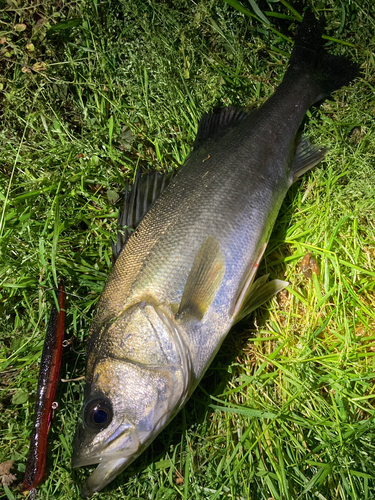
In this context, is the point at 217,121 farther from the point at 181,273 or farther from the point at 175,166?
the point at 181,273

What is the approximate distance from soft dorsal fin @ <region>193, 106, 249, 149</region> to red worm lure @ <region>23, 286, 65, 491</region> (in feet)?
4.93

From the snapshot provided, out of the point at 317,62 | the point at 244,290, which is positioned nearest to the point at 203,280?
the point at 244,290

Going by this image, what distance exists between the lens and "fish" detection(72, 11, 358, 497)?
199cm

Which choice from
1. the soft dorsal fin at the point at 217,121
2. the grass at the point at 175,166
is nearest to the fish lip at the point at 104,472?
the grass at the point at 175,166

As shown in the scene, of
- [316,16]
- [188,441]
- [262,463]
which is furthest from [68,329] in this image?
[316,16]

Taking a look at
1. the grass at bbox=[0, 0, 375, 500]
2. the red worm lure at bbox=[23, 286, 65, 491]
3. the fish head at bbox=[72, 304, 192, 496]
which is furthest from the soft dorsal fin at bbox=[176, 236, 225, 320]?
the red worm lure at bbox=[23, 286, 65, 491]

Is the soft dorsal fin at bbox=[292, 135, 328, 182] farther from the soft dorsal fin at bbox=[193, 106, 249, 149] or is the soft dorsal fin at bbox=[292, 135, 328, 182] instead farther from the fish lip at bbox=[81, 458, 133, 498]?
the fish lip at bbox=[81, 458, 133, 498]

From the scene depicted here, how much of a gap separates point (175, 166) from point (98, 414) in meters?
1.87

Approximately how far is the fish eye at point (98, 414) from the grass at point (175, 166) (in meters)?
0.59

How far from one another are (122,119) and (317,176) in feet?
5.23

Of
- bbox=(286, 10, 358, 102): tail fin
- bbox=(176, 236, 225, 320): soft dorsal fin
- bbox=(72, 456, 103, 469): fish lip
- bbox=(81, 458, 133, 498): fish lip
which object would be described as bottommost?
bbox=(81, 458, 133, 498): fish lip

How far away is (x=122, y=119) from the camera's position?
2.99 metres

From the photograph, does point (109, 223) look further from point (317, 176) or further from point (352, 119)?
point (352, 119)

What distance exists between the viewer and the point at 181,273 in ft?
7.06
